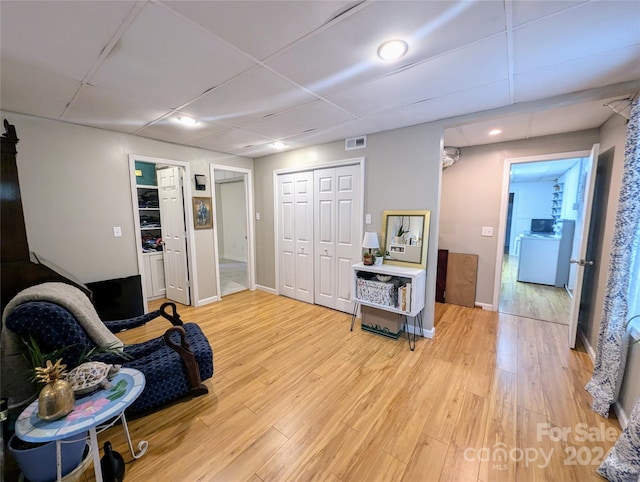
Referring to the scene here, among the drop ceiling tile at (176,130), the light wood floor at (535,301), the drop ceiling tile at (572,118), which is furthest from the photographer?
the light wood floor at (535,301)

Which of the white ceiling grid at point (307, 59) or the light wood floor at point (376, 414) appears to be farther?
the light wood floor at point (376, 414)

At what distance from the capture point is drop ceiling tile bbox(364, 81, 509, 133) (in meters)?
2.12

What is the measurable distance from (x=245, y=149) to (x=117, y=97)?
1.94m

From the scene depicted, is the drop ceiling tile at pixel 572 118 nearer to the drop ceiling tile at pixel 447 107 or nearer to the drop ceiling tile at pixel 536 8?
the drop ceiling tile at pixel 447 107

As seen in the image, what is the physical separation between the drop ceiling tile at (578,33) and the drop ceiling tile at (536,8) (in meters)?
0.04

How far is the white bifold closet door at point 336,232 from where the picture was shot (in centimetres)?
352

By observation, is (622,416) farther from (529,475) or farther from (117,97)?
(117,97)

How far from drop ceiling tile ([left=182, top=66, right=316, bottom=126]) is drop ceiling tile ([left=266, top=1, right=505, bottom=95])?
0.19m

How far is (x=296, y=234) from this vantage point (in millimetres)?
4191

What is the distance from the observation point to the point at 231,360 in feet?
8.45

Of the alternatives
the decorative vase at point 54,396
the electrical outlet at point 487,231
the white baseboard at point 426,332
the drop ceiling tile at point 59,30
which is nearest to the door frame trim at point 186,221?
the drop ceiling tile at point 59,30

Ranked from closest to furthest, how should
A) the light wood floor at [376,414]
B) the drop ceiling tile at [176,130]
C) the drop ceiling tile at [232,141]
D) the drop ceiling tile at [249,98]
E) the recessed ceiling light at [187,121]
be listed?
the light wood floor at [376,414] < the drop ceiling tile at [249,98] < the recessed ceiling light at [187,121] < the drop ceiling tile at [176,130] < the drop ceiling tile at [232,141]

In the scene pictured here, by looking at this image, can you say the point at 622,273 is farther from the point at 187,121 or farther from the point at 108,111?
the point at 108,111

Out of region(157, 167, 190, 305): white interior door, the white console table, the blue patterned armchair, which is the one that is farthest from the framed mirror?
region(157, 167, 190, 305): white interior door
